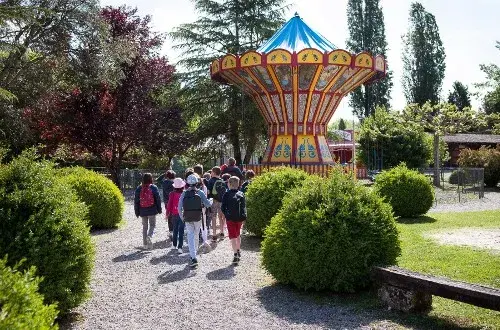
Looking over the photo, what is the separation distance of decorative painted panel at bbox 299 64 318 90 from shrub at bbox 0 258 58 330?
17471 mm

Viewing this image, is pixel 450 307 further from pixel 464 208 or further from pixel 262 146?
pixel 262 146

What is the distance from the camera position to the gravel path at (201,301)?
227 inches

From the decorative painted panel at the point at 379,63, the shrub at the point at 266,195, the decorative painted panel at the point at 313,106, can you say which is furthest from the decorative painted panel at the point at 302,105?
the shrub at the point at 266,195

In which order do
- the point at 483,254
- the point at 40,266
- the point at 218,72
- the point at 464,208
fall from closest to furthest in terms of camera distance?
the point at 40,266 < the point at 483,254 < the point at 464,208 < the point at 218,72

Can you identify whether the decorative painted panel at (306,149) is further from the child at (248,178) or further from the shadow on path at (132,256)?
the shadow on path at (132,256)

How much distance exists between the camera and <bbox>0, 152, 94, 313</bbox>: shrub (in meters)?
5.28

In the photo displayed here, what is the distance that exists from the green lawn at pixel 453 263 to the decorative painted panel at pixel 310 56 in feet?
23.0

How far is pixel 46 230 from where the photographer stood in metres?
5.44

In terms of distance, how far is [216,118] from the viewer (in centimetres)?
3216

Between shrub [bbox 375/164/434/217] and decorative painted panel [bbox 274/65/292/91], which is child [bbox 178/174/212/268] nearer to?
shrub [bbox 375/164/434/217]

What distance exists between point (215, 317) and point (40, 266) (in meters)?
1.90

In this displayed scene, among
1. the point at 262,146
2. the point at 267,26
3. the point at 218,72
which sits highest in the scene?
the point at 267,26

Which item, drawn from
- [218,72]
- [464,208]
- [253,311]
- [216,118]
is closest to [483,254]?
[253,311]

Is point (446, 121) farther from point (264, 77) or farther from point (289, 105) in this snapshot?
point (264, 77)
